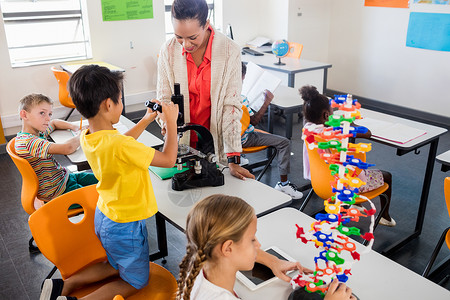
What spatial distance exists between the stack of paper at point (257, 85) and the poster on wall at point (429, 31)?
2.56 metres

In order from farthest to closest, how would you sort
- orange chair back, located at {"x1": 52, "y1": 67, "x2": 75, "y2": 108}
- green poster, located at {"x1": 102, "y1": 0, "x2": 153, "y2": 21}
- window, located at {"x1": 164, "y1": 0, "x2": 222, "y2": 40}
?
window, located at {"x1": 164, "y1": 0, "x2": 222, "y2": 40} < green poster, located at {"x1": 102, "y1": 0, "x2": 153, "y2": 21} < orange chair back, located at {"x1": 52, "y1": 67, "x2": 75, "y2": 108}

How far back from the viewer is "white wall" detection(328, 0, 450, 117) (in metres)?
5.09

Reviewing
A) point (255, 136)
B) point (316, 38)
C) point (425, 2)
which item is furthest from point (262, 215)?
point (316, 38)

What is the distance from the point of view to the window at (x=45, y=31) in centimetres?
463

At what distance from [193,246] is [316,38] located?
5417 millimetres

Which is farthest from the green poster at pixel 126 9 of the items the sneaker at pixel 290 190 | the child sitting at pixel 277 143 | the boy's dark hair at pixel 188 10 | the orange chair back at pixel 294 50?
the boy's dark hair at pixel 188 10

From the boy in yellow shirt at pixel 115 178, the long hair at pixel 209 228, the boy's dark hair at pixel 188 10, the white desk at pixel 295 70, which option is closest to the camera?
the long hair at pixel 209 228

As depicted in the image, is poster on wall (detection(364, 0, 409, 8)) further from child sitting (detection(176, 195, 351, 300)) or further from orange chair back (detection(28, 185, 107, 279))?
child sitting (detection(176, 195, 351, 300))

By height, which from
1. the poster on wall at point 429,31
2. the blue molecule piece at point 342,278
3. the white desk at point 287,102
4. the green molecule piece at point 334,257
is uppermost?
the poster on wall at point 429,31

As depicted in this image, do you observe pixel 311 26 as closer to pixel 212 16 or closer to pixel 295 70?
pixel 212 16

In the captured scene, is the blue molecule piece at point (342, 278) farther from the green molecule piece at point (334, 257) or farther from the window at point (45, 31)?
the window at point (45, 31)

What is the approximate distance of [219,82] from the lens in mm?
2031

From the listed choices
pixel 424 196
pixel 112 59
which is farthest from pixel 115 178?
pixel 112 59

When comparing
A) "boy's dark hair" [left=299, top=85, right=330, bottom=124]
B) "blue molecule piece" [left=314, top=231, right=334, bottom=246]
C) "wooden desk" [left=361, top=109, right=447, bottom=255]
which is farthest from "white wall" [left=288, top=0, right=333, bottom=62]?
"blue molecule piece" [left=314, top=231, right=334, bottom=246]
